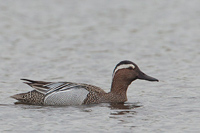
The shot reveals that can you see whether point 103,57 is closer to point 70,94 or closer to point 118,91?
point 118,91

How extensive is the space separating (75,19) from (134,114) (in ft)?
44.2

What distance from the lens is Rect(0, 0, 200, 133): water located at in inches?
457

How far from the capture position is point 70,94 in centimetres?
1324

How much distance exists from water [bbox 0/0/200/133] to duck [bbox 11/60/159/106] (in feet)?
0.98

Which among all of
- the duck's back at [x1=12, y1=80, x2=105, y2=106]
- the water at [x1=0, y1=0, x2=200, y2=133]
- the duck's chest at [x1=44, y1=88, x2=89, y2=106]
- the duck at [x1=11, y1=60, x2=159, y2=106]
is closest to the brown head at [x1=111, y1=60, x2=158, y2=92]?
the duck at [x1=11, y1=60, x2=159, y2=106]

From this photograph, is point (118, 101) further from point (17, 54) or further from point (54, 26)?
point (54, 26)

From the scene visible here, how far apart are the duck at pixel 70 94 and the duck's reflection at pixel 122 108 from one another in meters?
0.26

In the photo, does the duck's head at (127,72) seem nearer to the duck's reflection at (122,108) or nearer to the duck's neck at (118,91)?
the duck's neck at (118,91)

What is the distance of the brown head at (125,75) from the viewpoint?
1373cm

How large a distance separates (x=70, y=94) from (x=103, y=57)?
5766 mm

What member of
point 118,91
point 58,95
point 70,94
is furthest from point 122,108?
point 58,95

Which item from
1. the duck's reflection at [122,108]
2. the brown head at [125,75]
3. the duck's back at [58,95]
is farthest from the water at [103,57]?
the brown head at [125,75]

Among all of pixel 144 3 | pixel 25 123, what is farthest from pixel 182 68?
pixel 144 3

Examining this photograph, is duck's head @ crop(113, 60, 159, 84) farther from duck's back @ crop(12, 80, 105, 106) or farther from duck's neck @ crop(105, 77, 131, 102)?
duck's back @ crop(12, 80, 105, 106)
